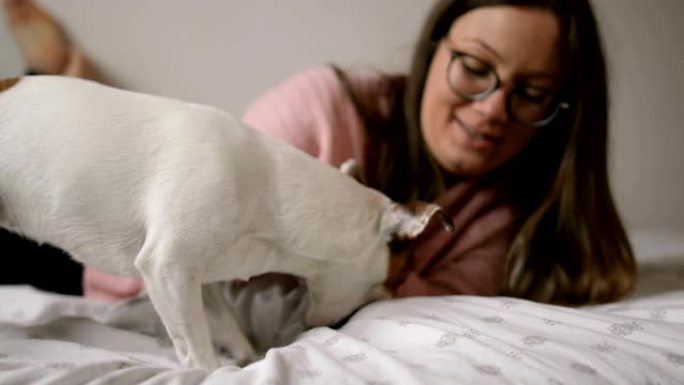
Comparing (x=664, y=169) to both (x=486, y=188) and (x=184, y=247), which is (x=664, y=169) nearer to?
(x=486, y=188)

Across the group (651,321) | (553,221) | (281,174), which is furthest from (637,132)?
(281,174)

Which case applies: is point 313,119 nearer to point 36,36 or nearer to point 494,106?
point 494,106

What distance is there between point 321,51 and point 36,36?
2.26ft

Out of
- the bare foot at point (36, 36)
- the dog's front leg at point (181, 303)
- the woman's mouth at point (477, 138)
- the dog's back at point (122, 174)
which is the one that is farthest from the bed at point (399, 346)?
the bare foot at point (36, 36)

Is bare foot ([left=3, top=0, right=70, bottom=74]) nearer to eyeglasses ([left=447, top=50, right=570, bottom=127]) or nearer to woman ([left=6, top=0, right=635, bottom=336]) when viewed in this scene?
woman ([left=6, top=0, right=635, bottom=336])

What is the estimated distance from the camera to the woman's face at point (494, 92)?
993mm

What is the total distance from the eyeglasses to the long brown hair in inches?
2.5

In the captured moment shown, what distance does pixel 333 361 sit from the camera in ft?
2.12

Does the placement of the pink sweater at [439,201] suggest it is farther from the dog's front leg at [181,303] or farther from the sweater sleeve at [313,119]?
the dog's front leg at [181,303]

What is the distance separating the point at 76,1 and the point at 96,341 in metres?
0.88

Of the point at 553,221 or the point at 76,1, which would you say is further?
the point at 76,1

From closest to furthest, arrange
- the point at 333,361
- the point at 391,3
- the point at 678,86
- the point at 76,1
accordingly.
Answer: the point at 333,361, the point at 76,1, the point at 391,3, the point at 678,86

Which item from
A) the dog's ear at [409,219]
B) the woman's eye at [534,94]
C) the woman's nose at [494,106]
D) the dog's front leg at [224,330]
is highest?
the woman's eye at [534,94]

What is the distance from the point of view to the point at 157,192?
683mm
